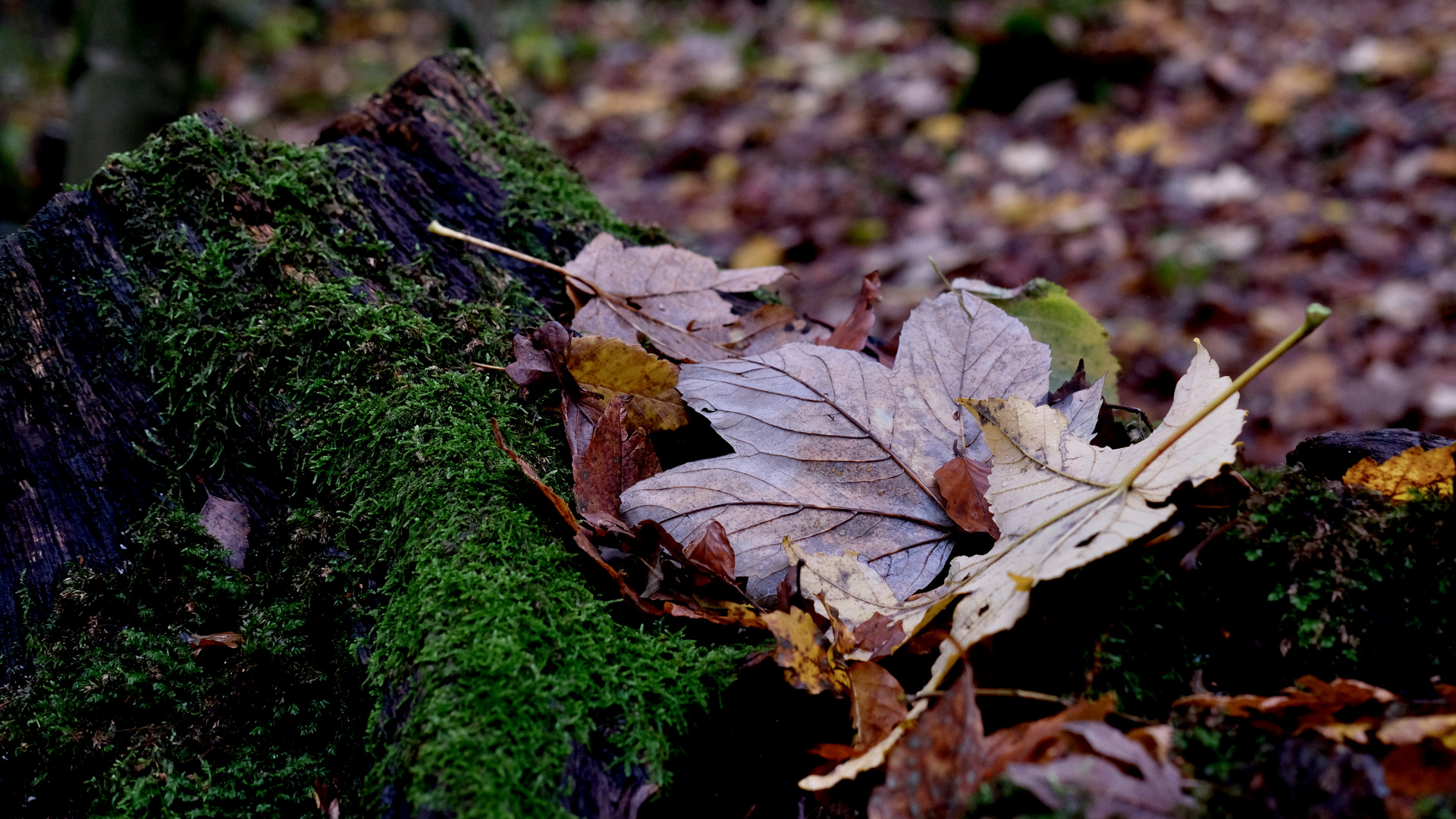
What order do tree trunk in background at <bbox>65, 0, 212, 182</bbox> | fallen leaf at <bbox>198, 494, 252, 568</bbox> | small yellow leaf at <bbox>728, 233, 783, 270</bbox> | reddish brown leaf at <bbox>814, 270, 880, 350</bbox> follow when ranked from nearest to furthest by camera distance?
fallen leaf at <bbox>198, 494, 252, 568</bbox>
reddish brown leaf at <bbox>814, 270, 880, 350</bbox>
tree trunk in background at <bbox>65, 0, 212, 182</bbox>
small yellow leaf at <bbox>728, 233, 783, 270</bbox>

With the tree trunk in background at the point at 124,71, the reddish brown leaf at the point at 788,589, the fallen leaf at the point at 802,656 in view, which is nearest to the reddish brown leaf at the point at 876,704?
the fallen leaf at the point at 802,656

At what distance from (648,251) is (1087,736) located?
52.5 inches

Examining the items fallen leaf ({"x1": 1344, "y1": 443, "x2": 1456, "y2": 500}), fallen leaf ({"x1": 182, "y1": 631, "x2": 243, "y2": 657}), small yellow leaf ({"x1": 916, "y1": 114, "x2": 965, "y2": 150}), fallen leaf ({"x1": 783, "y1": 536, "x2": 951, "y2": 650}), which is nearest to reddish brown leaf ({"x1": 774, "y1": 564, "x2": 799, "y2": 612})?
fallen leaf ({"x1": 783, "y1": 536, "x2": 951, "y2": 650})

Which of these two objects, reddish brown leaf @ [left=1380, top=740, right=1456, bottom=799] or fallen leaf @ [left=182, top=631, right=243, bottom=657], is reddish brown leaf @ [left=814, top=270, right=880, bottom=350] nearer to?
reddish brown leaf @ [left=1380, top=740, right=1456, bottom=799]

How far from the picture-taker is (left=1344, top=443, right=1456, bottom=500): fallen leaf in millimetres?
1197

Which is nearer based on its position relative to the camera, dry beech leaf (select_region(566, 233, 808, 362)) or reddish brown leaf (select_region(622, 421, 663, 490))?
reddish brown leaf (select_region(622, 421, 663, 490))

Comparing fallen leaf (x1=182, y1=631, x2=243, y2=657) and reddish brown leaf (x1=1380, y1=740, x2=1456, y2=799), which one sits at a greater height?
fallen leaf (x1=182, y1=631, x2=243, y2=657)

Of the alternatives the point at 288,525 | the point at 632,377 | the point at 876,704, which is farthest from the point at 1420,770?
the point at 288,525

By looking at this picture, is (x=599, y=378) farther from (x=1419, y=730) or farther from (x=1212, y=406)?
(x=1419, y=730)

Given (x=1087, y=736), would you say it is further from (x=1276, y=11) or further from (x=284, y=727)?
(x=1276, y=11)

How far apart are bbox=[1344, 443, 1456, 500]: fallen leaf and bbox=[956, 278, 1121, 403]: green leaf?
1.98 ft

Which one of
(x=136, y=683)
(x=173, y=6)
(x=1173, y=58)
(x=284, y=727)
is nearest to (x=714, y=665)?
(x=284, y=727)

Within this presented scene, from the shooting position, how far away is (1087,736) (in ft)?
3.08

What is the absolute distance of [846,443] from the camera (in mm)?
1451
